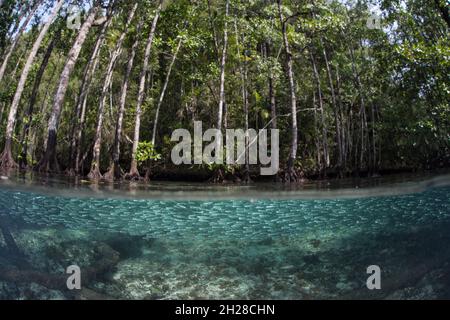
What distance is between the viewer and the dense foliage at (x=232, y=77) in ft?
44.3

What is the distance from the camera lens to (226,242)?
7.75 meters

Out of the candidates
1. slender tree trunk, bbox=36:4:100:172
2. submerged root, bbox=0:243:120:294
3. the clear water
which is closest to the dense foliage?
slender tree trunk, bbox=36:4:100:172

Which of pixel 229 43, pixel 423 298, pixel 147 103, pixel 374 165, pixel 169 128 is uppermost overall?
pixel 229 43

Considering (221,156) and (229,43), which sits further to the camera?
(229,43)

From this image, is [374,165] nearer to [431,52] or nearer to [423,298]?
[431,52]

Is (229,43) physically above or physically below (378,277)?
above

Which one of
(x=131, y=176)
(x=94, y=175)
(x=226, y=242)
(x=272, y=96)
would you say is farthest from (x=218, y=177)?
(x=226, y=242)

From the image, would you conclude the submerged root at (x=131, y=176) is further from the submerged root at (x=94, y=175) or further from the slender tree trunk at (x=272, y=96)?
the slender tree trunk at (x=272, y=96)

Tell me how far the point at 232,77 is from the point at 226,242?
11948mm

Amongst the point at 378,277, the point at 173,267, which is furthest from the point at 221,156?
the point at 378,277

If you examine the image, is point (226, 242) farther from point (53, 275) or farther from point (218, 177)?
point (218, 177)

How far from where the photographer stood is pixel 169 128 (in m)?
20.2
